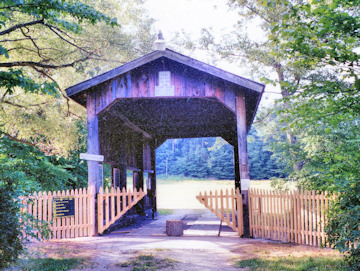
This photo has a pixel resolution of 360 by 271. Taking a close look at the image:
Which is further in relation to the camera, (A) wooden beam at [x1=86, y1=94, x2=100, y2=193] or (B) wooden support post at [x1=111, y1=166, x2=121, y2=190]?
(B) wooden support post at [x1=111, y1=166, x2=121, y2=190]

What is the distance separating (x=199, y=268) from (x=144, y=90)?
20.0ft

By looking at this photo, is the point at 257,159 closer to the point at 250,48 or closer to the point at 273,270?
the point at 250,48

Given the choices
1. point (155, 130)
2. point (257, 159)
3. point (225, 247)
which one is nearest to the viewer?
point (225, 247)

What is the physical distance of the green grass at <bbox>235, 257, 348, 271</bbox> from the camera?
663cm

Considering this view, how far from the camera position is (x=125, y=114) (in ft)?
47.2

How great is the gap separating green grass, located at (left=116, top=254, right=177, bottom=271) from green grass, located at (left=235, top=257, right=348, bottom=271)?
4.60ft

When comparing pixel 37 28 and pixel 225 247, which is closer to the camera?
pixel 225 247

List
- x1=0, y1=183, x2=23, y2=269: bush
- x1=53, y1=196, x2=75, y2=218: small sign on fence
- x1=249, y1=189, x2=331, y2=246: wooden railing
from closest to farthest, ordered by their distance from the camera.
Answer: x1=0, y1=183, x2=23, y2=269: bush < x1=249, y1=189, x2=331, y2=246: wooden railing < x1=53, y1=196, x2=75, y2=218: small sign on fence

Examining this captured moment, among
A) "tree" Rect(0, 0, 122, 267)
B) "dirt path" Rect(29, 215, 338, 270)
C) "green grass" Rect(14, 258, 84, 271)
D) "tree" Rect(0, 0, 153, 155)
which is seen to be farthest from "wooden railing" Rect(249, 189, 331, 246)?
"tree" Rect(0, 0, 153, 155)

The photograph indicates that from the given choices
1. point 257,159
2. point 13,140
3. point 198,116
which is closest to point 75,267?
point 198,116

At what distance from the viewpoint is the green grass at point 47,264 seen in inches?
266

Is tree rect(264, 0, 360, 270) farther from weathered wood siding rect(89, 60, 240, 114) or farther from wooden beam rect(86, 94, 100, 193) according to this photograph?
wooden beam rect(86, 94, 100, 193)

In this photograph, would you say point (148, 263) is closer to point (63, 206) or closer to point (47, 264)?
point (47, 264)

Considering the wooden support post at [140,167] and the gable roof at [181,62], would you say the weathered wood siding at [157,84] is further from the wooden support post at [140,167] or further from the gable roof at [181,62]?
the wooden support post at [140,167]
